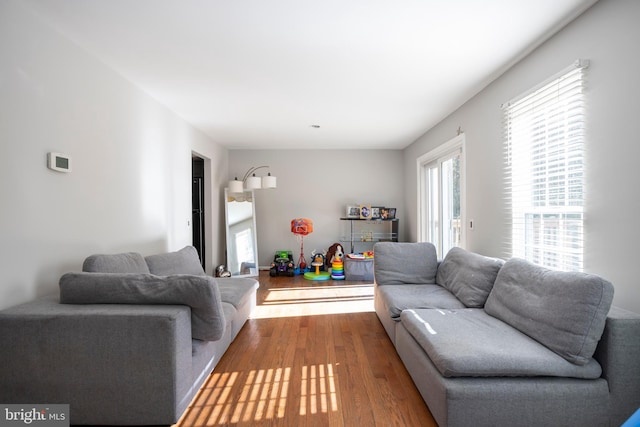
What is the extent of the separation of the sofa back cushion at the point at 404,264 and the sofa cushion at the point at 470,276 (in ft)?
0.74

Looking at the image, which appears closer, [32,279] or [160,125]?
[32,279]

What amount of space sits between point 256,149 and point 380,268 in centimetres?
417

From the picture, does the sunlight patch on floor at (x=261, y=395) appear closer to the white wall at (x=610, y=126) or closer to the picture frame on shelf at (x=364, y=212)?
the white wall at (x=610, y=126)

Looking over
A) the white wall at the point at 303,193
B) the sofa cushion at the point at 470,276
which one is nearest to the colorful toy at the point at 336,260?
the white wall at the point at 303,193

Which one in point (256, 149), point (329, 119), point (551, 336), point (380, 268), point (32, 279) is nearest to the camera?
point (551, 336)

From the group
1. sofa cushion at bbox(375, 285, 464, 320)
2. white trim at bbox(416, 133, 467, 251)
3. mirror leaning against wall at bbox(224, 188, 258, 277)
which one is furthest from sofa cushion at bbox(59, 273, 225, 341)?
mirror leaning against wall at bbox(224, 188, 258, 277)

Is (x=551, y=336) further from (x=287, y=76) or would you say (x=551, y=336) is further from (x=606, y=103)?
(x=287, y=76)

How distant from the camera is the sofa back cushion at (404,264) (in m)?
3.63

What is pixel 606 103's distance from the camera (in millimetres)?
2014

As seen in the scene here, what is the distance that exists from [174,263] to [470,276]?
277cm

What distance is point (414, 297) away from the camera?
3.00 m

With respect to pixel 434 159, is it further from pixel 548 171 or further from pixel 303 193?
pixel 548 171

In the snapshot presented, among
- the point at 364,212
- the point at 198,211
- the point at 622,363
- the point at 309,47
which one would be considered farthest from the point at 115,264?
the point at 364,212

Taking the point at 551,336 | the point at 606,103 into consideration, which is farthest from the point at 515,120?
the point at 551,336
